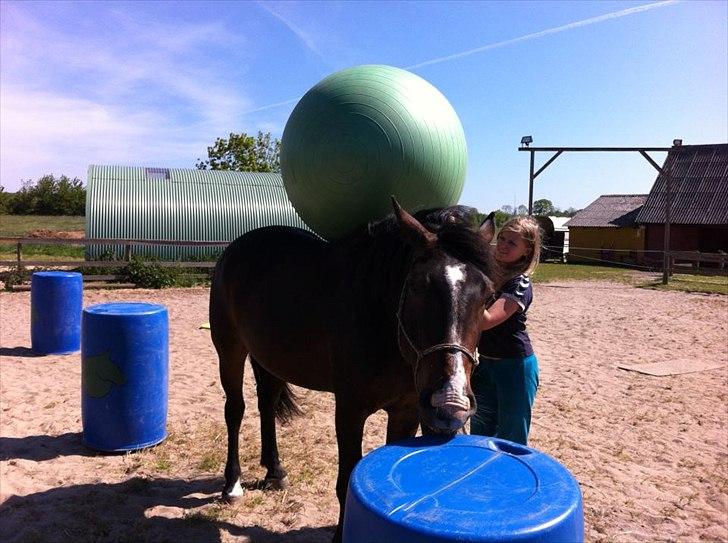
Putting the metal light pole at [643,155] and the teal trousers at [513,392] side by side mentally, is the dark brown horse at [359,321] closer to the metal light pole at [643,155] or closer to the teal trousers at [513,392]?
the teal trousers at [513,392]

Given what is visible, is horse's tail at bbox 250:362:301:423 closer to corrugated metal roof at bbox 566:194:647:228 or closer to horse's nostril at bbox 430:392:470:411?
horse's nostril at bbox 430:392:470:411

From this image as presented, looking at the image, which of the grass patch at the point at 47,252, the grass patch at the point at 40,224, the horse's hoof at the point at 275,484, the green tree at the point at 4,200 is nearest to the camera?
the horse's hoof at the point at 275,484

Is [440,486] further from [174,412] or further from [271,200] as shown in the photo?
[271,200]

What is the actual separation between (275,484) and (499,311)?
2.58m

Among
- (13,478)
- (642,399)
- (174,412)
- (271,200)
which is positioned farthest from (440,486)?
(271,200)

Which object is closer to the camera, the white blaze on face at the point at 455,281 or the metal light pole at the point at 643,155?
the white blaze on face at the point at 455,281

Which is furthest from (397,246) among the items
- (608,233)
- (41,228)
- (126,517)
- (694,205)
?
(41,228)

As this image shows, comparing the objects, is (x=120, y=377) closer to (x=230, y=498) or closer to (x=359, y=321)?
(x=230, y=498)

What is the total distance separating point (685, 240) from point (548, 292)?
15.5 m

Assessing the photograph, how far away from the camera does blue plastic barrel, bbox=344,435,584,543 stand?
1141mm

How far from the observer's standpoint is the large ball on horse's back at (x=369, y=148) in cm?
302

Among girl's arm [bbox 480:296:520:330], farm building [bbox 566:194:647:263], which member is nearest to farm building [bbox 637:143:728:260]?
farm building [bbox 566:194:647:263]

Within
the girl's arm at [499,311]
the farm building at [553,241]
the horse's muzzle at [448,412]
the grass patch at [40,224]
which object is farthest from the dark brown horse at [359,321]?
the grass patch at [40,224]

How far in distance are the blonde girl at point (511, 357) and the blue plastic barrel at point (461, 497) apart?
1.45 metres
